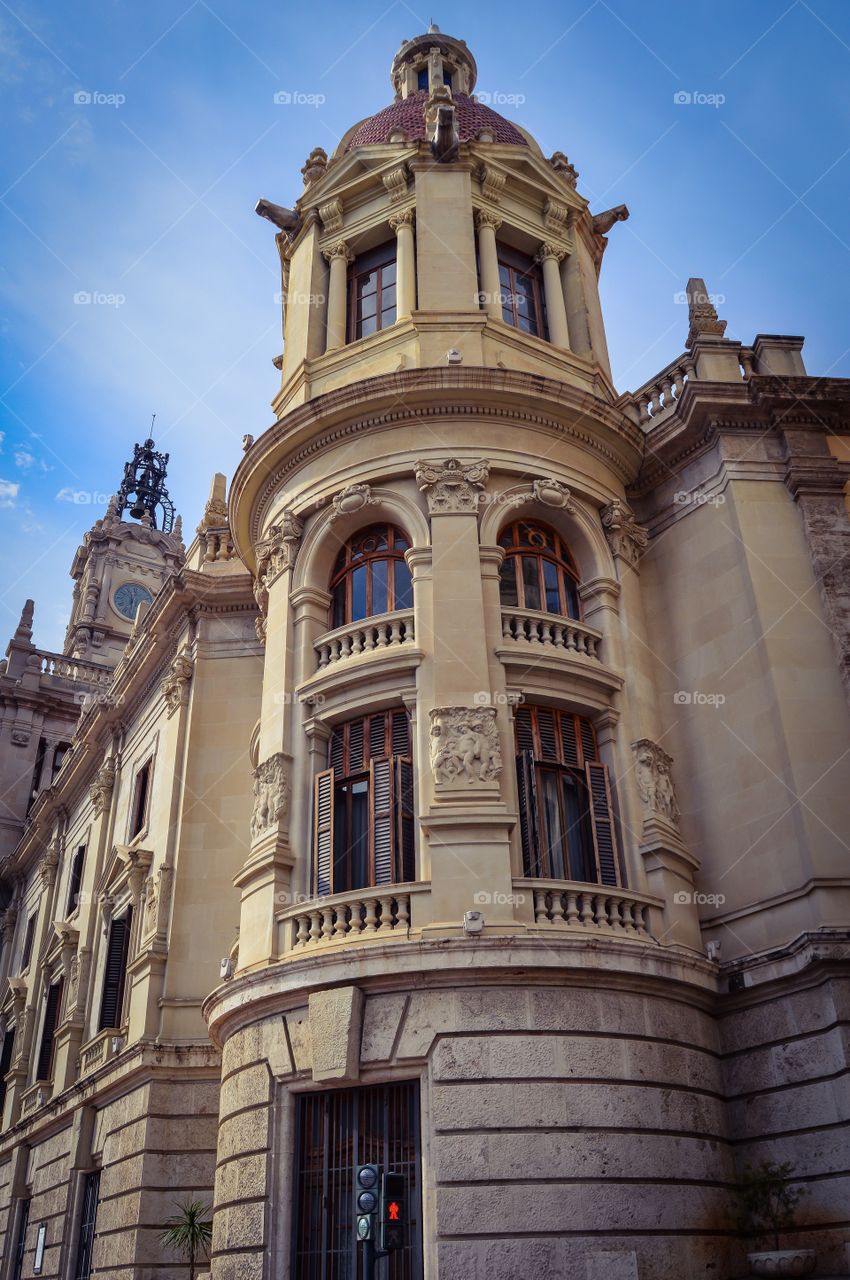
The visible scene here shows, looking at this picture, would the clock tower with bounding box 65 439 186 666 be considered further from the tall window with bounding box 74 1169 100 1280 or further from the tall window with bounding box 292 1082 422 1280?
the tall window with bounding box 292 1082 422 1280

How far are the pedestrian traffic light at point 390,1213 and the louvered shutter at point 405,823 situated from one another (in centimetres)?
533

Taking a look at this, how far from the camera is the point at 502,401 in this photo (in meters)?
20.9

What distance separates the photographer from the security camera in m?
15.9

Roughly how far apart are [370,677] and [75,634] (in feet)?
145

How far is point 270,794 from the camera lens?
19281 mm

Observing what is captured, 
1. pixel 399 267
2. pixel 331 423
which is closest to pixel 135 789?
pixel 331 423

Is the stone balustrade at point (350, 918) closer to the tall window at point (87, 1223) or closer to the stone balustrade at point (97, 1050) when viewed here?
the stone balustrade at point (97, 1050)

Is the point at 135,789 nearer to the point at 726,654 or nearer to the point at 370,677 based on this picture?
the point at 370,677

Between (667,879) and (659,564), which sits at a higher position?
(659,564)

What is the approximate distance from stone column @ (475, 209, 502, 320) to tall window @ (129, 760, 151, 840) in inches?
562

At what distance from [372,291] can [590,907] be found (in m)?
14.7

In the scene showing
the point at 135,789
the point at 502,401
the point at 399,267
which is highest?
the point at 399,267

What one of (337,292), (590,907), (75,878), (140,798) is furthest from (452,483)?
(75,878)

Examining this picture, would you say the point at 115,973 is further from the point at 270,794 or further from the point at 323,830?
the point at 323,830
